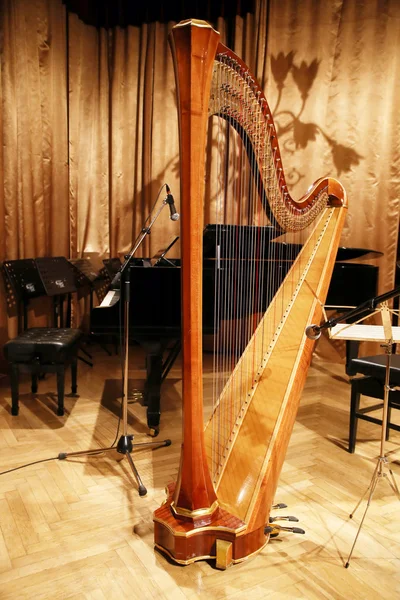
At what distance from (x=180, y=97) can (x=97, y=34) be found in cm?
399

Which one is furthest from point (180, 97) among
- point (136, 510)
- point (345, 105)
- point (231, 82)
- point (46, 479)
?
point (345, 105)

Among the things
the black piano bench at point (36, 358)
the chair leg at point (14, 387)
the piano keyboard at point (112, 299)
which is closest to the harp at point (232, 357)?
the piano keyboard at point (112, 299)

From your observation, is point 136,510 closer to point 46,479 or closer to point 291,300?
point 46,479

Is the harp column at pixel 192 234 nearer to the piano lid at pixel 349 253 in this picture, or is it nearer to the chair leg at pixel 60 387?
the chair leg at pixel 60 387

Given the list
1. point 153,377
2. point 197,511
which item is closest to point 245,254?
point 153,377

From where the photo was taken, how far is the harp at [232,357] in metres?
1.23

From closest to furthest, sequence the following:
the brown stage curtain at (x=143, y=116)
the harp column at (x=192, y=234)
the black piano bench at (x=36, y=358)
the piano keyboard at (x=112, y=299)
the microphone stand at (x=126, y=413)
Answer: the harp column at (x=192, y=234)
the microphone stand at (x=126, y=413)
the piano keyboard at (x=112, y=299)
the black piano bench at (x=36, y=358)
the brown stage curtain at (x=143, y=116)

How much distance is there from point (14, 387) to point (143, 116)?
2.83 m

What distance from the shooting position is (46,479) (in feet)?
7.28

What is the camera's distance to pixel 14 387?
2953 millimetres

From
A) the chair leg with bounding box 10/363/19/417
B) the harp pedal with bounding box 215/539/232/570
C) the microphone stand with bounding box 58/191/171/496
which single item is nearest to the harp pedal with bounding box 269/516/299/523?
the harp pedal with bounding box 215/539/232/570

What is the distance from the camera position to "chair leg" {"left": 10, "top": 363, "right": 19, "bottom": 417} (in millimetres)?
2936

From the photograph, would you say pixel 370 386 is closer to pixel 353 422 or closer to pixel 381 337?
pixel 353 422

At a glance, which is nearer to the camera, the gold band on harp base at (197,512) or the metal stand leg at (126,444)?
the gold band on harp base at (197,512)
